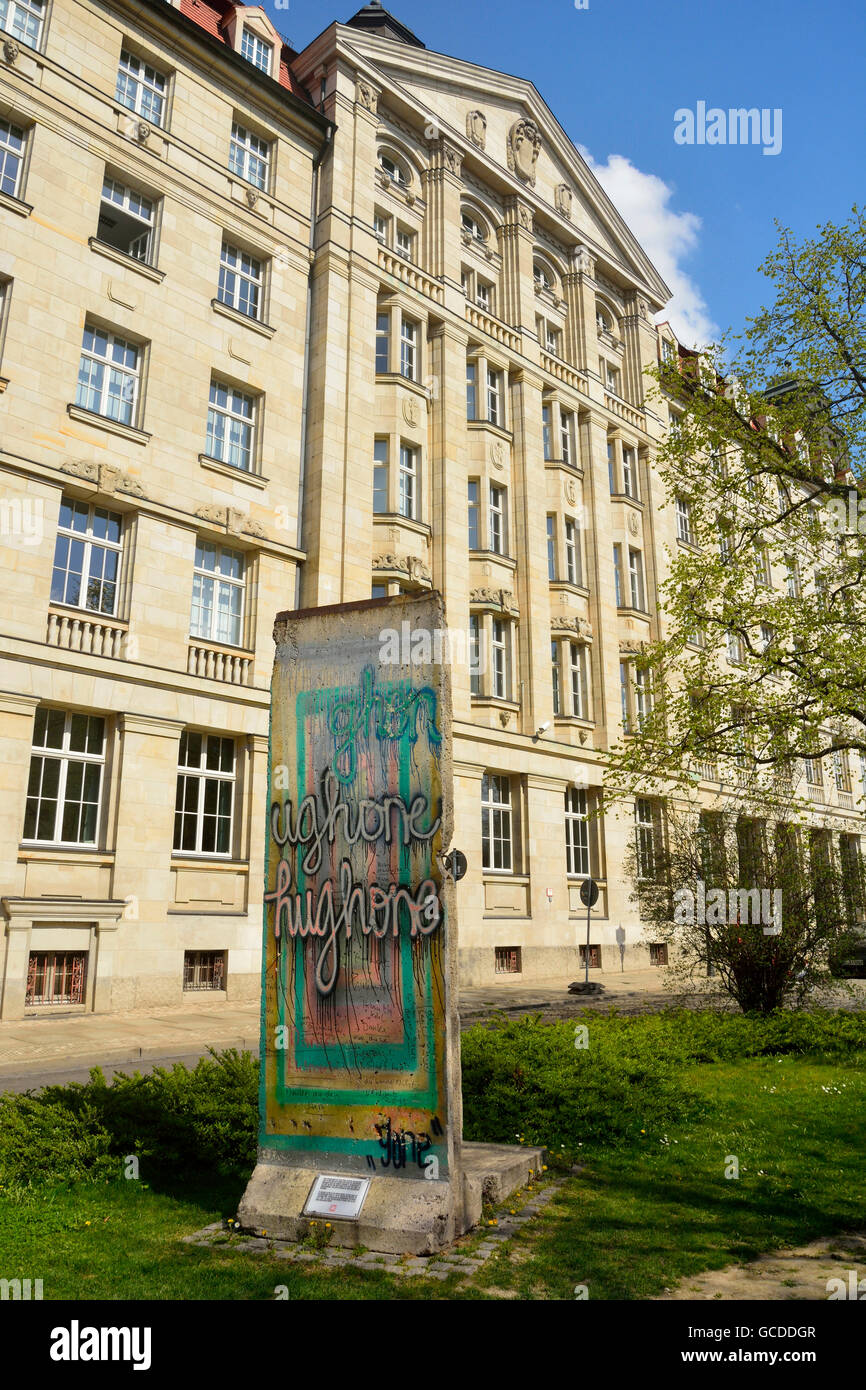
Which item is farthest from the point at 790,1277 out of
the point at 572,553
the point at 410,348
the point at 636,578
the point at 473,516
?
the point at 636,578

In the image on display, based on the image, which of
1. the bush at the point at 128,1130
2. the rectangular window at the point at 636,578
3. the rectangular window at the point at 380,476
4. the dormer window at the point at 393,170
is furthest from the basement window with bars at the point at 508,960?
the dormer window at the point at 393,170

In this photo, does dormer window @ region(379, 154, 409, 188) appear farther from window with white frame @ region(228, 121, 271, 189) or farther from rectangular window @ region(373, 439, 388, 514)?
rectangular window @ region(373, 439, 388, 514)

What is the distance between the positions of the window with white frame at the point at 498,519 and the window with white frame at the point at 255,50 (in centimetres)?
1285

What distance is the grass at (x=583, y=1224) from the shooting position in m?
4.72

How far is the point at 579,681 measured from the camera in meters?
31.9

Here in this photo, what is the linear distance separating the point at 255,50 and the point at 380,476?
11636 millimetres

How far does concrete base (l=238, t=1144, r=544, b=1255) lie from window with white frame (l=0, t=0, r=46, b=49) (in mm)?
22296

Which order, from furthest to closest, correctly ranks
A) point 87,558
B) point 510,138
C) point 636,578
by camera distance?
point 636,578
point 510,138
point 87,558

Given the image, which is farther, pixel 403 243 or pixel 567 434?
pixel 567 434

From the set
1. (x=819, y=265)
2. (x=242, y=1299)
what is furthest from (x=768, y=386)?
(x=242, y=1299)

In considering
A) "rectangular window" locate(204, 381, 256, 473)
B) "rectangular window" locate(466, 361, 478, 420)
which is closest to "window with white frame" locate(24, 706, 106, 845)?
"rectangular window" locate(204, 381, 256, 473)

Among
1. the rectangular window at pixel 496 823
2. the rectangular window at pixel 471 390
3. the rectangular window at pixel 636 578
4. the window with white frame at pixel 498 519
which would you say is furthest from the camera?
the rectangular window at pixel 636 578

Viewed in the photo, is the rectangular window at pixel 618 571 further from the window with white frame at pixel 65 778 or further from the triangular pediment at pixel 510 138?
the window with white frame at pixel 65 778

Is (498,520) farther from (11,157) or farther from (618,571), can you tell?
(11,157)
